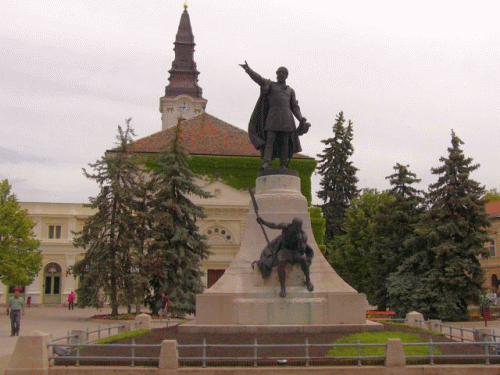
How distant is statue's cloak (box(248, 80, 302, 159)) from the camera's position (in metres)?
17.0

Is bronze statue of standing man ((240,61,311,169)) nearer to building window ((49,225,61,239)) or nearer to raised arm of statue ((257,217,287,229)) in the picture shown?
raised arm of statue ((257,217,287,229))

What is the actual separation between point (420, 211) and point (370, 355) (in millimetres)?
23315

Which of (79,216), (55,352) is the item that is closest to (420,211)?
(55,352)

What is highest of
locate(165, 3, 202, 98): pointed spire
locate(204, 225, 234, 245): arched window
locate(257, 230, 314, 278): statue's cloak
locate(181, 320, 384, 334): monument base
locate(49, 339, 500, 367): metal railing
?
locate(165, 3, 202, 98): pointed spire

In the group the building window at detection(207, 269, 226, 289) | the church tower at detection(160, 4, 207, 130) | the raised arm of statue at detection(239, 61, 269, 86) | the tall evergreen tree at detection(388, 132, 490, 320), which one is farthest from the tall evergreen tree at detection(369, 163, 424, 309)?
the church tower at detection(160, 4, 207, 130)

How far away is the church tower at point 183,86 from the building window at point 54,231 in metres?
23.3

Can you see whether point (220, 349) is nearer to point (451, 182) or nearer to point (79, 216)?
point (451, 182)

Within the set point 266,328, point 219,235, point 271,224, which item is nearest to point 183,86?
point 219,235

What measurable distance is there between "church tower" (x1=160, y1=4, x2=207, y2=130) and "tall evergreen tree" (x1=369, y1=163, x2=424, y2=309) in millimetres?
42040

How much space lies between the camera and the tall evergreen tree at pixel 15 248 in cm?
3612

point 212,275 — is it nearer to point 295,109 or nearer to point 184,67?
point 295,109

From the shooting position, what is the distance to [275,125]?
16609 millimetres

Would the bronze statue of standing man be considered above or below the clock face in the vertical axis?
below

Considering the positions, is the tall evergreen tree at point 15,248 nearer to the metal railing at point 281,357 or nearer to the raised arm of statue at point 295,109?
the raised arm of statue at point 295,109
